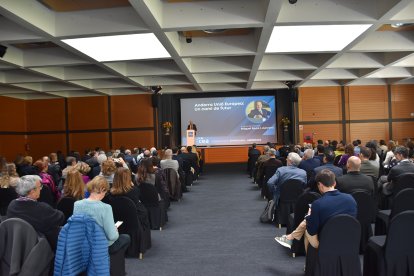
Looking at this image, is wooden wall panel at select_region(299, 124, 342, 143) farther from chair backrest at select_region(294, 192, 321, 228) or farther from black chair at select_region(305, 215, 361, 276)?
black chair at select_region(305, 215, 361, 276)

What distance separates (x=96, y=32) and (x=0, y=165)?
10.0 ft

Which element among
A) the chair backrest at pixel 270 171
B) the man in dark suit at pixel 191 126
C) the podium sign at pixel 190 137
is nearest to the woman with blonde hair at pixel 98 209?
the chair backrest at pixel 270 171

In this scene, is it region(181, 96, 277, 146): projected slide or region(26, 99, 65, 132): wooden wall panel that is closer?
region(181, 96, 277, 146): projected slide

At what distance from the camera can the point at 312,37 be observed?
7340 millimetres

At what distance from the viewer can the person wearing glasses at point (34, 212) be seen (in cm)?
296

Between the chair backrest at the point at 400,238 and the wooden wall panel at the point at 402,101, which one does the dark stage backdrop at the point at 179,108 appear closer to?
the wooden wall panel at the point at 402,101

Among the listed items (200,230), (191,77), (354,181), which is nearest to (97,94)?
(191,77)

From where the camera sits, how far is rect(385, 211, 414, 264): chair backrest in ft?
8.71

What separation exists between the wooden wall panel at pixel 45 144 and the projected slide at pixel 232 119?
18.6ft

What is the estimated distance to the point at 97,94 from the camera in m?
15.4

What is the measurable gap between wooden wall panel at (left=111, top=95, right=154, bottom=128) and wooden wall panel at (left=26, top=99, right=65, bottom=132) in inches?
95.6

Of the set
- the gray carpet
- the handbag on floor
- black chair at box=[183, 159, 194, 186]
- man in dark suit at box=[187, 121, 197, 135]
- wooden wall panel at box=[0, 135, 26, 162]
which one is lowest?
the gray carpet

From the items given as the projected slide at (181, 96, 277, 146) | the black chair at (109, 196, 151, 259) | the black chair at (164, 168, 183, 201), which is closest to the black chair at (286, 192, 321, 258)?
the black chair at (109, 196, 151, 259)

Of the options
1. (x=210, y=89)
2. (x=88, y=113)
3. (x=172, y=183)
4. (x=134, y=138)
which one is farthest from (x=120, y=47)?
(x=88, y=113)
